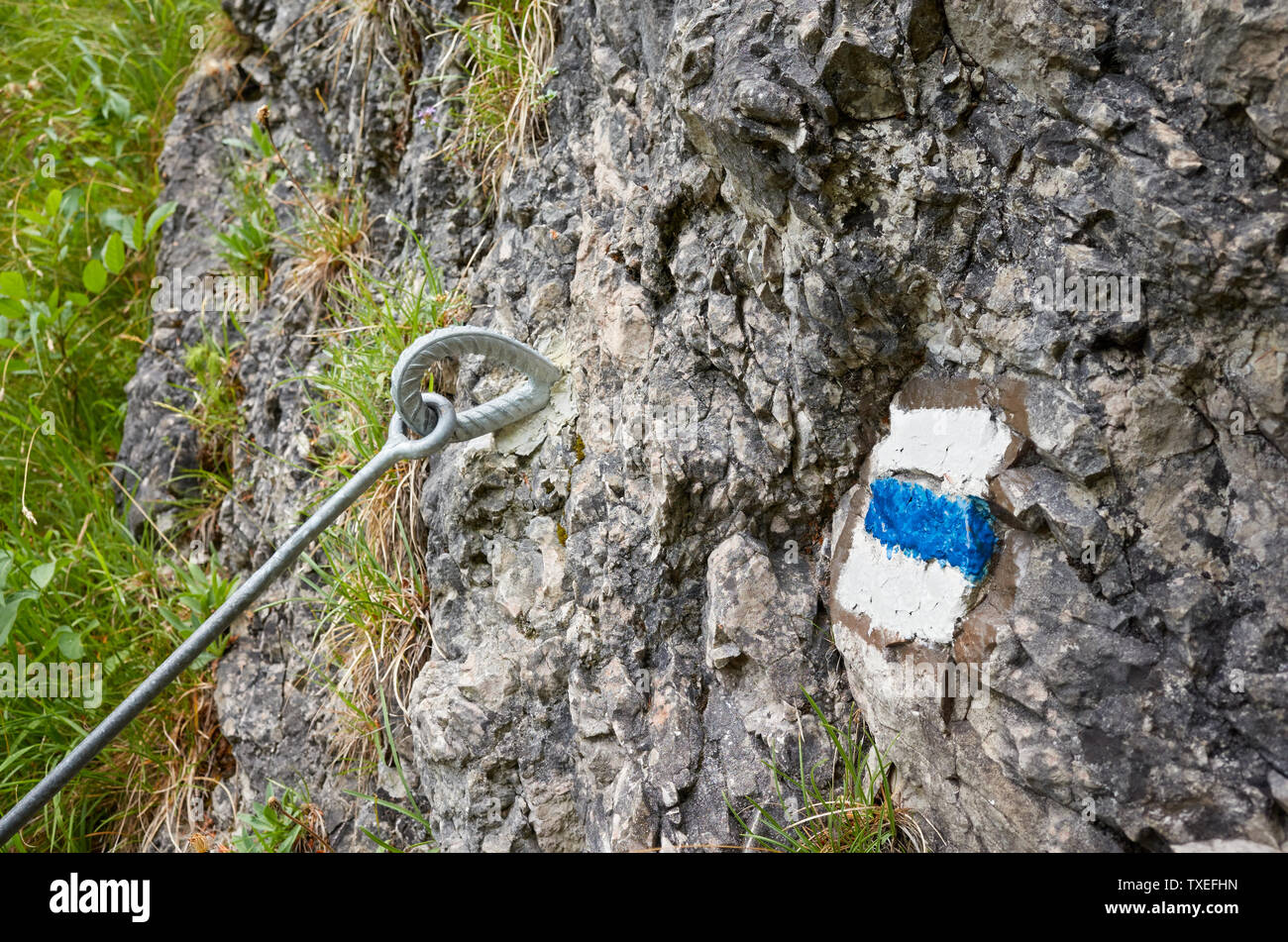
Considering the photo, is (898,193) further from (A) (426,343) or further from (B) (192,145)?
(B) (192,145)

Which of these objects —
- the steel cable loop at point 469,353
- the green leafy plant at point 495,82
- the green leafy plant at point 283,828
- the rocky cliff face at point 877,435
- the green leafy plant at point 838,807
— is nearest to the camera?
the rocky cliff face at point 877,435

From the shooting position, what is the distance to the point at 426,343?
2188mm

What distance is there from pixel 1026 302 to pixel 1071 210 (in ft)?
0.58

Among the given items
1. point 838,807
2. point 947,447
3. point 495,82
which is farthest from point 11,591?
point 947,447

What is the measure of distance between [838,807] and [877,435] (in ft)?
2.72

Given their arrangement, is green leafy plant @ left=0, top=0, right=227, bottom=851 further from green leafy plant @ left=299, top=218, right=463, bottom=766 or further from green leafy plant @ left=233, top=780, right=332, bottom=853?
green leafy plant @ left=299, top=218, right=463, bottom=766

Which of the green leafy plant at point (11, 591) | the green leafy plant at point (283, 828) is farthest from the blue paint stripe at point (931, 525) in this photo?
the green leafy plant at point (11, 591)

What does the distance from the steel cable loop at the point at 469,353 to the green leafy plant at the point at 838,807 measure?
Result: 3.64 ft

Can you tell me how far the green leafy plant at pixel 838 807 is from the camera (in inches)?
73.1

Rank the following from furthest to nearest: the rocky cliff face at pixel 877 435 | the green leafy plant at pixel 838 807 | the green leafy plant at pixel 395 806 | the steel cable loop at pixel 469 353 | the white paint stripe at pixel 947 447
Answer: the green leafy plant at pixel 395 806, the steel cable loop at pixel 469 353, the green leafy plant at pixel 838 807, the white paint stripe at pixel 947 447, the rocky cliff face at pixel 877 435

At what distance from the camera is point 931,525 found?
1.82 metres

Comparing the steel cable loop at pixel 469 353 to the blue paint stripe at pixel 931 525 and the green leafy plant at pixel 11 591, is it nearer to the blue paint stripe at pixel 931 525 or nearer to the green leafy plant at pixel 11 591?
the blue paint stripe at pixel 931 525

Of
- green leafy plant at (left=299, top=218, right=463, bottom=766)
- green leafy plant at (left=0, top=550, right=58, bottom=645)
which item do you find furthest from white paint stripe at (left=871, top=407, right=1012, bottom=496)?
green leafy plant at (left=0, top=550, right=58, bottom=645)

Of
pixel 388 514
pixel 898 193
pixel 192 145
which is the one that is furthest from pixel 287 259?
pixel 898 193
